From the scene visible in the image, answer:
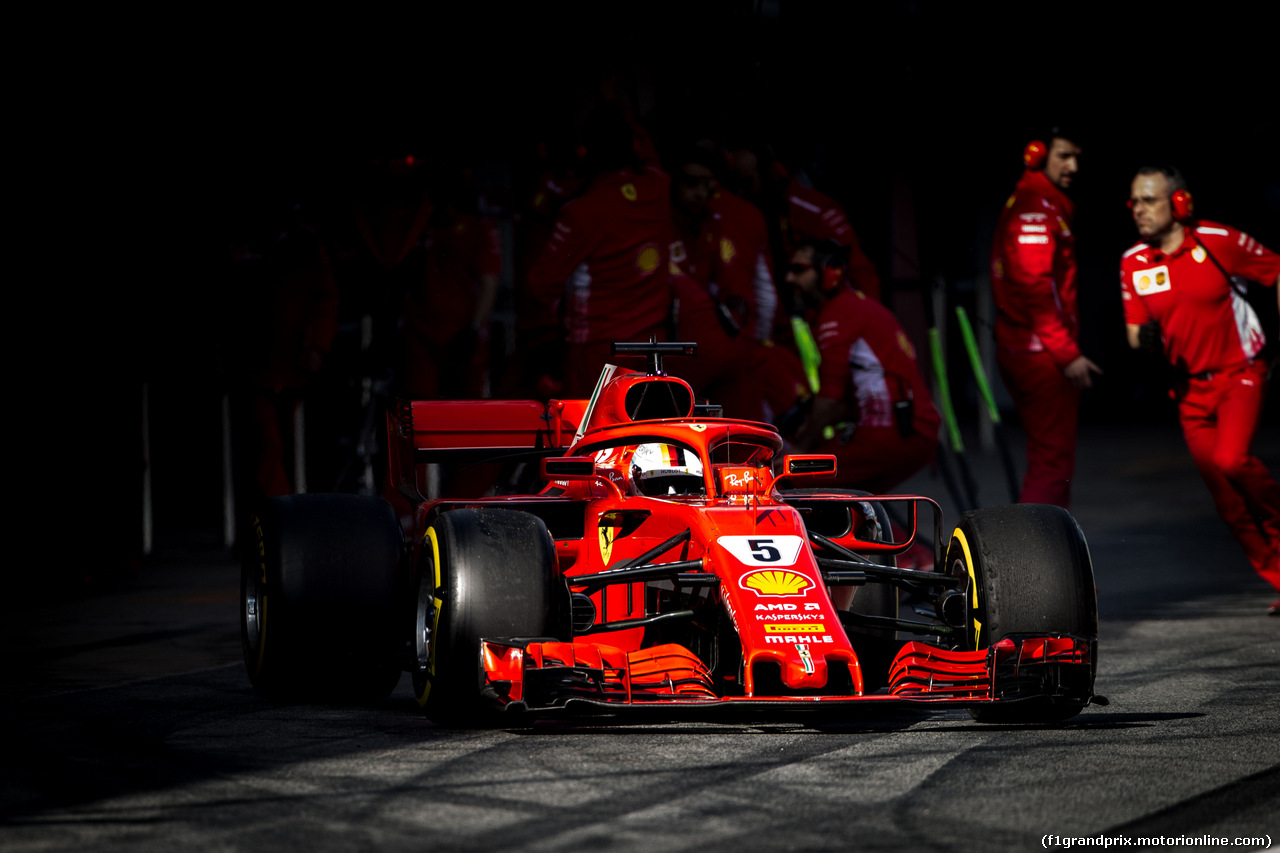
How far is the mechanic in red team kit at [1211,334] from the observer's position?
886cm

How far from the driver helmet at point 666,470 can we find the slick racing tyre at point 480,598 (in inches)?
40.3

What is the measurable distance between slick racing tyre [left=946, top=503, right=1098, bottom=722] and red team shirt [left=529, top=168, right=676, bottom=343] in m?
5.01

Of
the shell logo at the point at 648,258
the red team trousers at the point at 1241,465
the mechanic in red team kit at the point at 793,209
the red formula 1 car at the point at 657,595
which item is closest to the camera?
the red formula 1 car at the point at 657,595

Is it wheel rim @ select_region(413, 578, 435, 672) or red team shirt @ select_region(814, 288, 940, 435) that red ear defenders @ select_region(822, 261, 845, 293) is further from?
wheel rim @ select_region(413, 578, 435, 672)

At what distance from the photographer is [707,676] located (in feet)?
17.7

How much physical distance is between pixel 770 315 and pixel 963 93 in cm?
632

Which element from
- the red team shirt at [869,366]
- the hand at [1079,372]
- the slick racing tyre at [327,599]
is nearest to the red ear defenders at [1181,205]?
the hand at [1079,372]

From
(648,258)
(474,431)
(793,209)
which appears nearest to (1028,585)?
(474,431)

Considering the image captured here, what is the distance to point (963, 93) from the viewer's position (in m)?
17.3

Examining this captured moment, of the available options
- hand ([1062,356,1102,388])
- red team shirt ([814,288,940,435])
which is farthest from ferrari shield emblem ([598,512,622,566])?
hand ([1062,356,1102,388])

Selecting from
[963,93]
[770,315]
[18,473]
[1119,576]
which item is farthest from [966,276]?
[18,473]

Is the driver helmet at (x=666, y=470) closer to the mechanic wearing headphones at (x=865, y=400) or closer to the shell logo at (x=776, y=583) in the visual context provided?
the shell logo at (x=776, y=583)

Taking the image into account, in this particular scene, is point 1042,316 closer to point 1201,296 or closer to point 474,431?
point 1201,296

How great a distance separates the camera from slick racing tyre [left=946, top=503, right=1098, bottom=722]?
223 inches
